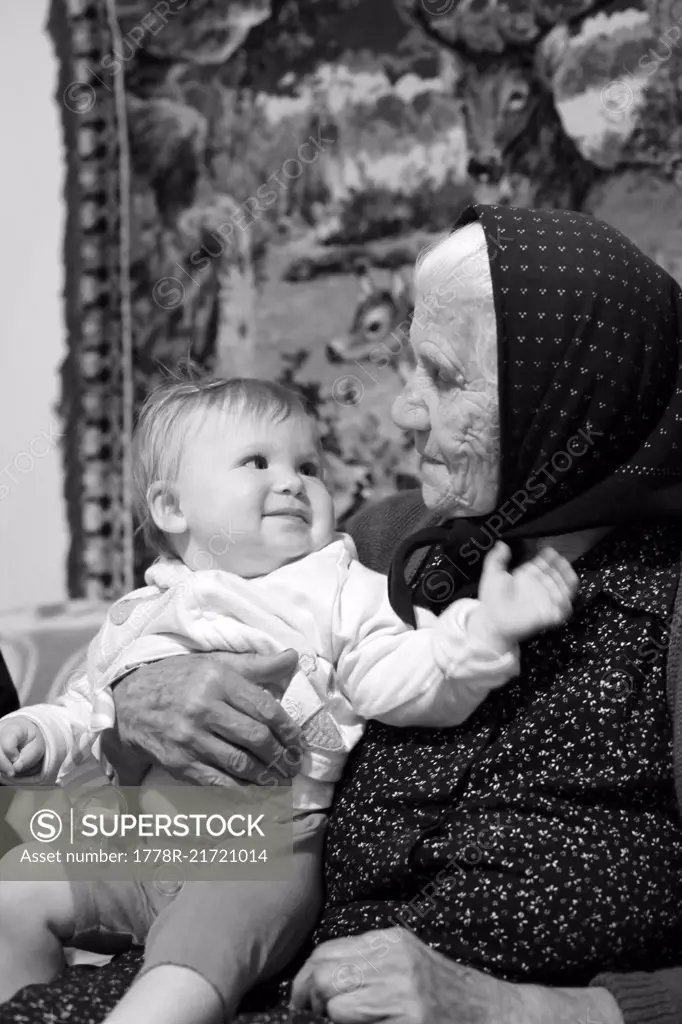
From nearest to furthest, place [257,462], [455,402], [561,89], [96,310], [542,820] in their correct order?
[542,820], [455,402], [257,462], [561,89], [96,310]

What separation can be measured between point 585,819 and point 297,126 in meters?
2.63

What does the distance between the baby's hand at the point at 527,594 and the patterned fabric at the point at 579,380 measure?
89mm

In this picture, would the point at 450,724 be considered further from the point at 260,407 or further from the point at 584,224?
the point at 584,224

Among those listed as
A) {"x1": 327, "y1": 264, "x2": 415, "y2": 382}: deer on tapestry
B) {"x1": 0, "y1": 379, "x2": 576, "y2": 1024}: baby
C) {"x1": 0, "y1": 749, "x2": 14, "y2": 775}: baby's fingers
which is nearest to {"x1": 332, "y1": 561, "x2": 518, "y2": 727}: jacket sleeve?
→ {"x1": 0, "y1": 379, "x2": 576, "y2": 1024}: baby

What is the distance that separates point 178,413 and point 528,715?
2.16ft

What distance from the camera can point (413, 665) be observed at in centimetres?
150

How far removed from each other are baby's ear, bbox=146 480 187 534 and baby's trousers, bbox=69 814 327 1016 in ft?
1.50

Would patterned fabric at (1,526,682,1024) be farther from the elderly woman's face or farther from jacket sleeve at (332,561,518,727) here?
the elderly woman's face

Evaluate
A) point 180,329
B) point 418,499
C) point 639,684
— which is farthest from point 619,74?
point 639,684

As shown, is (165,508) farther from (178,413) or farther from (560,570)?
(560,570)

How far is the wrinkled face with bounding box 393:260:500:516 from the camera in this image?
1562 millimetres

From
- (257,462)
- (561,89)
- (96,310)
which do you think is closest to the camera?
(257,462)

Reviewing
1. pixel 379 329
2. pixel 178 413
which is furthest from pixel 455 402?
pixel 379 329

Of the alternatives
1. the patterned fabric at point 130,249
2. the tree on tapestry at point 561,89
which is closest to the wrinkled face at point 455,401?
the tree on tapestry at point 561,89
